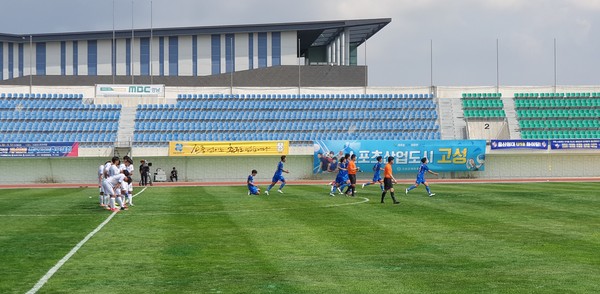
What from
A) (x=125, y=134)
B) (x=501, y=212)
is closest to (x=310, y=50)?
(x=125, y=134)

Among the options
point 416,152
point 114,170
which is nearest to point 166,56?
point 416,152

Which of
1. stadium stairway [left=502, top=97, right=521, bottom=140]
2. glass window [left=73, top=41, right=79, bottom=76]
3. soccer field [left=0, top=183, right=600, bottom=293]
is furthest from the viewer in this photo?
glass window [left=73, top=41, right=79, bottom=76]

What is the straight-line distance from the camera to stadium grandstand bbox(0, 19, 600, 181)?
64312mm

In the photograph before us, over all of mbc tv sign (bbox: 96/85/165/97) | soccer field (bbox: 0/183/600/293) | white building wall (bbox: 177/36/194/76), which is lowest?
soccer field (bbox: 0/183/600/293)

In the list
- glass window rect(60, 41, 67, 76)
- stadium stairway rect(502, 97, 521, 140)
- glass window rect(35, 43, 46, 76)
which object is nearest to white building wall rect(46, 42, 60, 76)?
glass window rect(60, 41, 67, 76)

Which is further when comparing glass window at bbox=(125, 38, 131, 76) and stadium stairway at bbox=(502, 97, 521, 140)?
glass window at bbox=(125, 38, 131, 76)

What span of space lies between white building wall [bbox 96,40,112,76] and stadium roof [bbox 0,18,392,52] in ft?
3.27

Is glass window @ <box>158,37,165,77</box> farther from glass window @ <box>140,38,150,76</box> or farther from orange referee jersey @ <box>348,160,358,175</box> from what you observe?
orange referee jersey @ <box>348,160,358,175</box>

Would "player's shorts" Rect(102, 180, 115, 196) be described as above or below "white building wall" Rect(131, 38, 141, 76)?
below

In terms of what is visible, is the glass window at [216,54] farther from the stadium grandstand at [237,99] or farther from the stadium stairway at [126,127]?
the stadium stairway at [126,127]

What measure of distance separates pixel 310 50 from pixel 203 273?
79096 millimetres

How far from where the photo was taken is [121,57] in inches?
3201

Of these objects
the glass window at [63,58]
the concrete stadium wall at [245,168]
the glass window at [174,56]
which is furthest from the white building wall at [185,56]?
the concrete stadium wall at [245,168]

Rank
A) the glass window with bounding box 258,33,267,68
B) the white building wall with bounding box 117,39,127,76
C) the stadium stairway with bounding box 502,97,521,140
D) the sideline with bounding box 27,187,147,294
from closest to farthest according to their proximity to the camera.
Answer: the sideline with bounding box 27,187,147,294 → the stadium stairway with bounding box 502,97,521,140 → the glass window with bounding box 258,33,267,68 → the white building wall with bounding box 117,39,127,76
